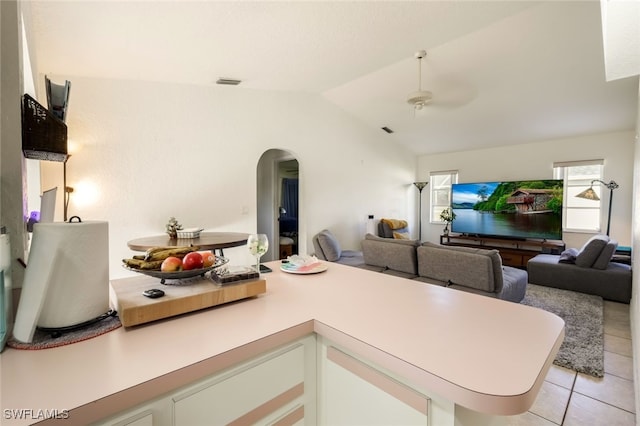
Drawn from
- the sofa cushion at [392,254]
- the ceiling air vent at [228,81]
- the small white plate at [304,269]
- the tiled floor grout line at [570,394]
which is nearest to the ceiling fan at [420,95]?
the sofa cushion at [392,254]

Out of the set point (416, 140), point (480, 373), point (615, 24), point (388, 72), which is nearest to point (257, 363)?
point (480, 373)

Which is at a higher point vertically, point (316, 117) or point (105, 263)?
point (316, 117)

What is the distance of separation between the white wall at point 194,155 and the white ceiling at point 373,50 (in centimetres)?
25

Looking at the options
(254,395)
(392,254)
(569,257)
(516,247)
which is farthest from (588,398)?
(516,247)

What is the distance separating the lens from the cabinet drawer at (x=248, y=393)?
64cm

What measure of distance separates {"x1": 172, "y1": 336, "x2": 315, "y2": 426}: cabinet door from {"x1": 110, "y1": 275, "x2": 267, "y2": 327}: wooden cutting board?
285mm

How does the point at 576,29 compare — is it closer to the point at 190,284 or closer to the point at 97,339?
the point at 190,284

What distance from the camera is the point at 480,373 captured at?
2.01 ft

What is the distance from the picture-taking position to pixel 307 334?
0.90 metres

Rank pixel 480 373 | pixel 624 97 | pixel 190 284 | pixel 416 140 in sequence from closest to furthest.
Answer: pixel 480 373 → pixel 190 284 → pixel 624 97 → pixel 416 140

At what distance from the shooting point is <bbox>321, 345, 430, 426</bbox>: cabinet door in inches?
27.1

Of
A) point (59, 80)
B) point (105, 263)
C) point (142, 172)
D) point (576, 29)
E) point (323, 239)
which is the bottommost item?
point (323, 239)

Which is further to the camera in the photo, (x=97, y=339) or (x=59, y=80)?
(x=59, y=80)

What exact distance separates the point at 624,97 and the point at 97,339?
5.70m
